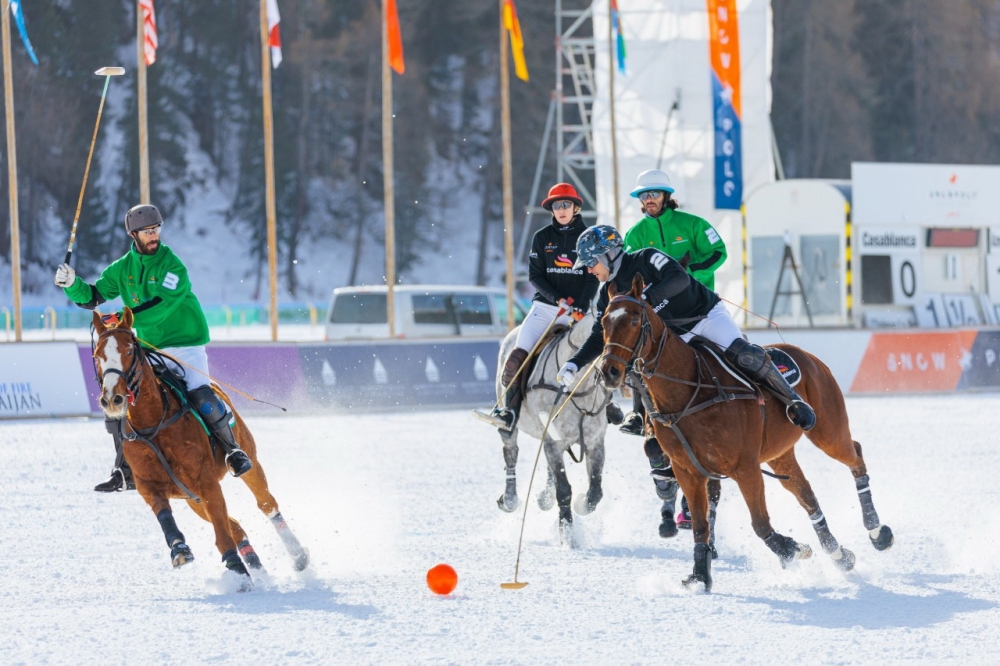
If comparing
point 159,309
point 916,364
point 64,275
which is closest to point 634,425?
point 159,309

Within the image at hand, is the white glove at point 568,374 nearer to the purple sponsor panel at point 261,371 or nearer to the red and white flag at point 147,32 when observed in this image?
the purple sponsor panel at point 261,371

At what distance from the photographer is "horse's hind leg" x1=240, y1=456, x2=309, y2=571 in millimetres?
8242

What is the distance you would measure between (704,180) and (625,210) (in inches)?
86.7

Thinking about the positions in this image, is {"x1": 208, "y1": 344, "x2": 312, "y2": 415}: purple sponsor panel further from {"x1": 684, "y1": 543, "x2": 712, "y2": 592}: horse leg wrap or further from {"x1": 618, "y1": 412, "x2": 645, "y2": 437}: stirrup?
{"x1": 684, "y1": 543, "x2": 712, "y2": 592}: horse leg wrap

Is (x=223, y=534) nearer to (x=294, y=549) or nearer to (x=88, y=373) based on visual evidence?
(x=294, y=549)

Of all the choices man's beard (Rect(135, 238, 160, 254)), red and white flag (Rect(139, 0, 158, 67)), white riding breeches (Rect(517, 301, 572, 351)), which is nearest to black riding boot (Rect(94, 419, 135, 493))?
man's beard (Rect(135, 238, 160, 254))

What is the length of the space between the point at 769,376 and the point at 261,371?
477 inches

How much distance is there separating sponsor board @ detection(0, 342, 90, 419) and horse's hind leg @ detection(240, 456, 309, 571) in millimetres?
10900

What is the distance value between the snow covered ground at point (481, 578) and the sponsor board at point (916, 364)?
768 centimetres

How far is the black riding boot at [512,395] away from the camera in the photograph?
10039 mm

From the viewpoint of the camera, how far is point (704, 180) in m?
32.7

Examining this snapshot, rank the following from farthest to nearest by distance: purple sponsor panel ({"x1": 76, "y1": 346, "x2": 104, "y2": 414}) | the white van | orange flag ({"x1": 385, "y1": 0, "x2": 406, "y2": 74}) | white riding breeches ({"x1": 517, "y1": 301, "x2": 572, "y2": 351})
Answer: the white van → orange flag ({"x1": 385, "y1": 0, "x2": 406, "y2": 74}) → purple sponsor panel ({"x1": 76, "y1": 346, "x2": 104, "y2": 414}) → white riding breeches ({"x1": 517, "y1": 301, "x2": 572, "y2": 351})

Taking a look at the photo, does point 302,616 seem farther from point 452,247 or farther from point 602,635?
point 452,247

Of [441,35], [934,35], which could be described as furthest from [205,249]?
[934,35]
